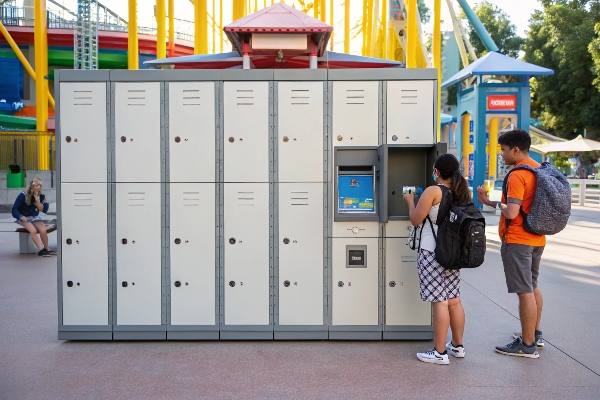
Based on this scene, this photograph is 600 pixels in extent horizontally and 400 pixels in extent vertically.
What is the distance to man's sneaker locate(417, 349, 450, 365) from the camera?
571 centimetres

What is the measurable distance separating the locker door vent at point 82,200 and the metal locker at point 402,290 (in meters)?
2.75

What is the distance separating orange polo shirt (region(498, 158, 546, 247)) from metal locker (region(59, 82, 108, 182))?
3.59 metres

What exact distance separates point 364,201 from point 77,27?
31.3 meters

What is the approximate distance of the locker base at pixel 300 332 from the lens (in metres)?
6.43

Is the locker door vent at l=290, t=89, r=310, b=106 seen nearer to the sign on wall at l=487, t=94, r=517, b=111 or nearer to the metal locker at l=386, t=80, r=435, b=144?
the metal locker at l=386, t=80, r=435, b=144

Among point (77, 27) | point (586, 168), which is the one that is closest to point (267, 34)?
point (77, 27)

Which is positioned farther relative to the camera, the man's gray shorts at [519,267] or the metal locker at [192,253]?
the metal locker at [192,253]

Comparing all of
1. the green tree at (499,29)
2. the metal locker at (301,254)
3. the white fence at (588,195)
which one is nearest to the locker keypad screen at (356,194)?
the metal locker at (301,254)

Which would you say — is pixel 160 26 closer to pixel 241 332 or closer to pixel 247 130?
pixel 247 130

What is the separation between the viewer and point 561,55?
3653 centimetres

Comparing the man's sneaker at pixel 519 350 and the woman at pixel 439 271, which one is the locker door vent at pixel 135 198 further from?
the man's sneaker at pixel 519 350

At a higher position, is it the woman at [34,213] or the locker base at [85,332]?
the woman at [34,213]

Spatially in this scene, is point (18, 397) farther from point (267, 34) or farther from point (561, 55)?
point (561, 55)

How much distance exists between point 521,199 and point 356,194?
4.89 feet
